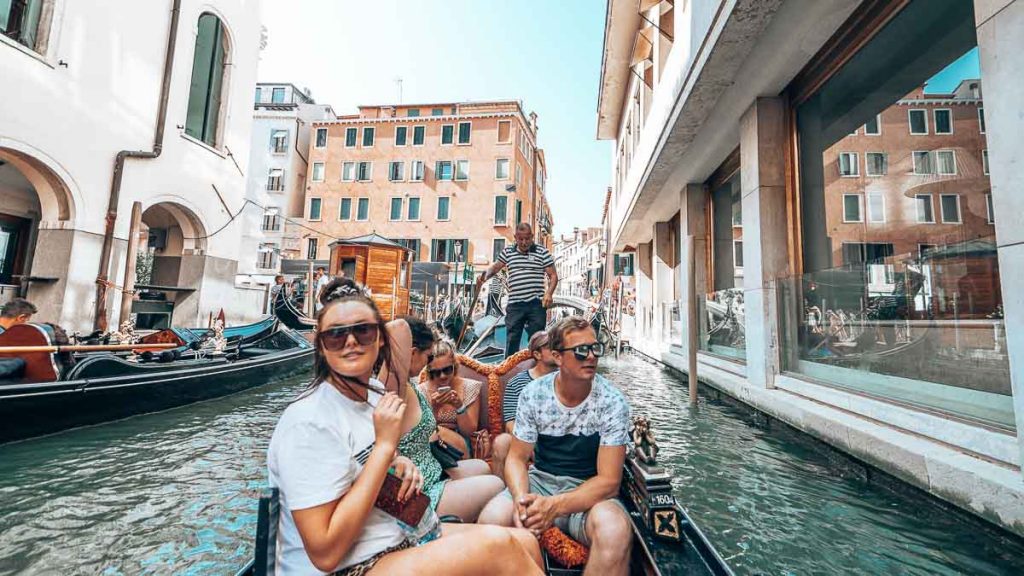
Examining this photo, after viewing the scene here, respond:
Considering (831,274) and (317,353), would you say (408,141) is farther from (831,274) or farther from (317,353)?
(317,353)

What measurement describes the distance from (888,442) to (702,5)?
407 centimetres

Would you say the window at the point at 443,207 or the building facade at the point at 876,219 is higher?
the window at the point at 443,207

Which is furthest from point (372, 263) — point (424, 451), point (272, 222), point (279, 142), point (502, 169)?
point (279, 142)

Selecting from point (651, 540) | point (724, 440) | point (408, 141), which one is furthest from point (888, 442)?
point (408, 141)

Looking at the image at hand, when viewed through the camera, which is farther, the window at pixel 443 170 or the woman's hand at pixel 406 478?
the window at pixel 443 170

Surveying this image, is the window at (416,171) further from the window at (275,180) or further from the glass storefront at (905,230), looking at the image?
the glass storefront at (905,230)

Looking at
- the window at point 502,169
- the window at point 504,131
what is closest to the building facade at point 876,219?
the window at point 502,169

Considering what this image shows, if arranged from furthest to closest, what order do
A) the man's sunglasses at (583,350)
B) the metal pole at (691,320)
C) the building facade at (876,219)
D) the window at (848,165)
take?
the metal pole at (691,320) < the window at (848,165) < the building facade at (876,219) < the man's sunglasses at (583,350)

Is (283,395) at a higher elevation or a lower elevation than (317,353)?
lower

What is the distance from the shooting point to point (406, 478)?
1.16 metres

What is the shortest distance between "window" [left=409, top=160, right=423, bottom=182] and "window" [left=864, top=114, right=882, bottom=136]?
74.5 feet

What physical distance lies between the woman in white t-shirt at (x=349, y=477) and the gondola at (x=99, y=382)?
13.8 feet

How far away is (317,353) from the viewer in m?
1.23

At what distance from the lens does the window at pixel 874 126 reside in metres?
4.01
